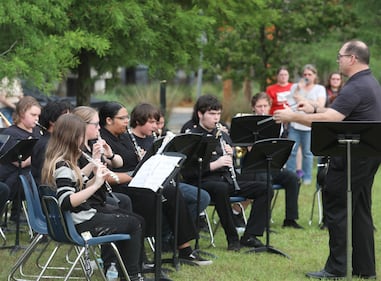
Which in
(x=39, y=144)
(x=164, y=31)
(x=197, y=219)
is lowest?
(x=197, y=219)

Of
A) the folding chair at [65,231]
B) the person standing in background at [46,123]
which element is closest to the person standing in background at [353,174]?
the folding chair at [65,231]

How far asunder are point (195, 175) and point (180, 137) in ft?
4.34

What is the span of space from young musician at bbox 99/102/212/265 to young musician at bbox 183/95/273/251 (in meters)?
0.67

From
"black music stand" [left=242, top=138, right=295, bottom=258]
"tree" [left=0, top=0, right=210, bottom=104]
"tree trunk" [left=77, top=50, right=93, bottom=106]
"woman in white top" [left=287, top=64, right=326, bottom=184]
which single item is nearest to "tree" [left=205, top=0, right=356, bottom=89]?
"woman in white top" [left=287, top=64, right=326, bottom=184]

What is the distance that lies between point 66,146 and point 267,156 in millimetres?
2675

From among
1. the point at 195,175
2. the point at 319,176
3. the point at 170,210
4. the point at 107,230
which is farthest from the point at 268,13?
the point at 107,230

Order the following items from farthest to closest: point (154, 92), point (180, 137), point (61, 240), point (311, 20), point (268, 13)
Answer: point (154, 92)
point (311, 20)
point (268, 13)
point (180, 137)
point (61, 240)

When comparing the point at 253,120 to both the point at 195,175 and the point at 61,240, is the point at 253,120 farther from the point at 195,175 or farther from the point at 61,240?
the point at 61,240

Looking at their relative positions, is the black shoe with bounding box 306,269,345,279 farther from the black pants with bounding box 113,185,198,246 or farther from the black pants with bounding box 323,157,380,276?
the black pants with bounding box 113,185,198,246

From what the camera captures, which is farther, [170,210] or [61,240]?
[170,210]

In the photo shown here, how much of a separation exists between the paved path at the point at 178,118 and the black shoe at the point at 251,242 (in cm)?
1100

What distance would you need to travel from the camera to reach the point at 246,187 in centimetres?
924

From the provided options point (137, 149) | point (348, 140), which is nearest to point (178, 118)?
point (137, 149)

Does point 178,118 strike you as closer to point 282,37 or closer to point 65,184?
point 282,37
